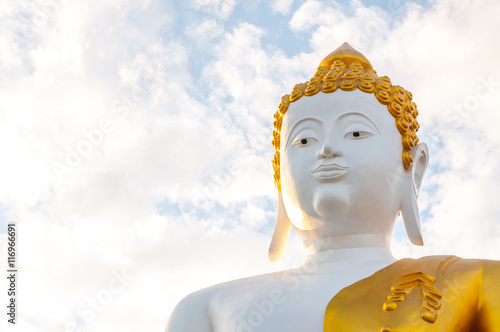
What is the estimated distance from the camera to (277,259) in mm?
6441

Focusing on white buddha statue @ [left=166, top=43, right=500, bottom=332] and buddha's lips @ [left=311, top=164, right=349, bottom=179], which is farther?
buddha's lips @ [left=311, top=164, right=349, bottom=179]

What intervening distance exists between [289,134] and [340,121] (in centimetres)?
48

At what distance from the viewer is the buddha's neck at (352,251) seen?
18.5 ft

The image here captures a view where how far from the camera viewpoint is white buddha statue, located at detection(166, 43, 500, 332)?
16.0ft

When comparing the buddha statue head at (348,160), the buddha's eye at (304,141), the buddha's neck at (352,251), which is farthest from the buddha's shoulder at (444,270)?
the buddha's eye at (304,141)

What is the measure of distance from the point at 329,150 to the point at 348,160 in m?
0.18

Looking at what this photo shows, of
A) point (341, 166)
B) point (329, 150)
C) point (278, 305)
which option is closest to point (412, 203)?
point (341, 166)

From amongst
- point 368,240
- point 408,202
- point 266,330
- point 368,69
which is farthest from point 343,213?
point 368,69

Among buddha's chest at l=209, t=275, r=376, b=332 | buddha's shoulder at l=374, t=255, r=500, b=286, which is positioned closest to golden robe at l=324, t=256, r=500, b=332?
buddha's shoulder at l=374, t=255, r=500, b=286

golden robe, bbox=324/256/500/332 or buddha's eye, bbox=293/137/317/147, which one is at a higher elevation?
buddha's eye, bbox=293/137/317/147

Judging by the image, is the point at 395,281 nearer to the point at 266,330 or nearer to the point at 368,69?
the point at 266,330

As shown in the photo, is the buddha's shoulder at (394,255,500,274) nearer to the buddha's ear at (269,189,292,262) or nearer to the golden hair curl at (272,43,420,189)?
the golden hair curl at (272,43,420,189)

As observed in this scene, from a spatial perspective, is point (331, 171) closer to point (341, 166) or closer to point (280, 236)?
point (341, 166)

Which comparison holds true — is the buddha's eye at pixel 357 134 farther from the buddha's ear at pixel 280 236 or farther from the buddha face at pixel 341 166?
the buddha's ear at pixel 280 236
